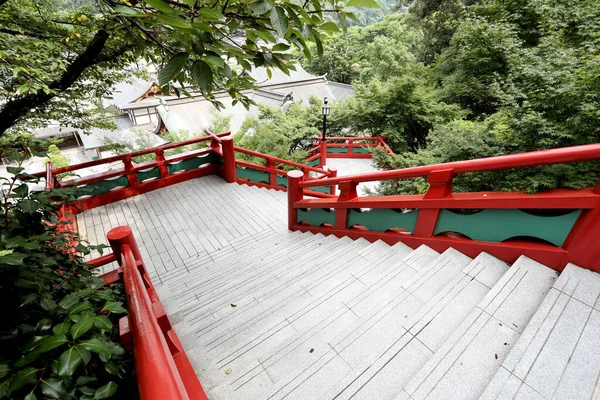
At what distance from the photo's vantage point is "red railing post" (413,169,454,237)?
256 cm

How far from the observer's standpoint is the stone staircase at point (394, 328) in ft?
4.80

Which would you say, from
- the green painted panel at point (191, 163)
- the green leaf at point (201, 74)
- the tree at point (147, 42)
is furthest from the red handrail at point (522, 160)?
the green painted panel at point (191, 163)

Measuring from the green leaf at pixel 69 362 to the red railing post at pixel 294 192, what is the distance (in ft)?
11.9

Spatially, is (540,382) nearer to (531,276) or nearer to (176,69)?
(531,276)

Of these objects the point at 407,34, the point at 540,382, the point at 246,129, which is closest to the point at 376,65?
the point at 407,34

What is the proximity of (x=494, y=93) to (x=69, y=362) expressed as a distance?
25.1ft

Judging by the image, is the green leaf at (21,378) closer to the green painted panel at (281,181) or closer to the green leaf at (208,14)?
the green leaf at (208,14)

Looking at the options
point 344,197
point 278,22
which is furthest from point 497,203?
point 278,22

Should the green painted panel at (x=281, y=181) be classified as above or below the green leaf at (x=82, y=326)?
below

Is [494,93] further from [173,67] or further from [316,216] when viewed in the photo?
[173,67]

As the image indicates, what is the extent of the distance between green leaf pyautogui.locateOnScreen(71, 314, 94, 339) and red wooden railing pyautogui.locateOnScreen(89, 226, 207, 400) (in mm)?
214

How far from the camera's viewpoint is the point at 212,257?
411 centimetres

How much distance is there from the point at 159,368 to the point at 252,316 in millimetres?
1669

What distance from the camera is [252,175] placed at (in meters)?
6.92
